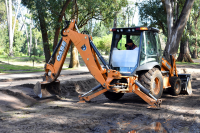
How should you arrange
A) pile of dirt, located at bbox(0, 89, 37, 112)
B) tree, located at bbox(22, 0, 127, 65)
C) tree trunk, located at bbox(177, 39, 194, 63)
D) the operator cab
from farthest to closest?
tree trunk, located at bbox(177, 39, 194, 63), tree, located at bbox(22, 0, 127, 65), the operator cab, pile of dirt, located at bbox(0, 89, 37, 112)

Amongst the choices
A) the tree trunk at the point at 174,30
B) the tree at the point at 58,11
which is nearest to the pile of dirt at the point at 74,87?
the tree at the point at 58,11

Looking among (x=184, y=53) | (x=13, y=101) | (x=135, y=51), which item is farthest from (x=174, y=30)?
(x=184, y=53)

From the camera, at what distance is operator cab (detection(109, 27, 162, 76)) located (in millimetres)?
8008

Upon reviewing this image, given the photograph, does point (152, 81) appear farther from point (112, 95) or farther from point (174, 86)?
point (174, 86)

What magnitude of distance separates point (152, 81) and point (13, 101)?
15.1 ft

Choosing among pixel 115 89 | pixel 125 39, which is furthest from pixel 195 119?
pixel 125 39

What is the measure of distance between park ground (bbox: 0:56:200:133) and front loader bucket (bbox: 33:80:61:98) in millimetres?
255

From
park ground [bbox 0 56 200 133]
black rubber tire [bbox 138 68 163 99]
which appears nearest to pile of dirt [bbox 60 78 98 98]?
park ground [bbox 0 56 200 133]

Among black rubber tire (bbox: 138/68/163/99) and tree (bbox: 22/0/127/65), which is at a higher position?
tree (bbox: 22/0/127/65)

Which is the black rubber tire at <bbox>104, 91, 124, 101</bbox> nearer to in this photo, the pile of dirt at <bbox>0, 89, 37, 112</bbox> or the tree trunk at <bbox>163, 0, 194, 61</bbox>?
the pile of dirt at <bbox>0, 89, 37, 112</bbox>

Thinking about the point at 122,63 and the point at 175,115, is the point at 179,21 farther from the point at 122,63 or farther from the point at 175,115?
the point at 175,115

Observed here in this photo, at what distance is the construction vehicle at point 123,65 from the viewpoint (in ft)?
25.2

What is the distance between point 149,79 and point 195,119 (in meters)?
2.04

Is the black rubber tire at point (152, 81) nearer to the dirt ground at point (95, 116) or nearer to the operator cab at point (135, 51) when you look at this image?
the operator cab at point (135, 51)
